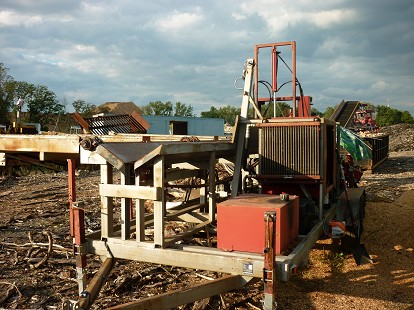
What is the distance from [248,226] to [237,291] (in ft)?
5.71

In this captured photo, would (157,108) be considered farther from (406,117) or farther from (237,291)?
(237,291)

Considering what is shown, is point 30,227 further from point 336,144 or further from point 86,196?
point 336,144

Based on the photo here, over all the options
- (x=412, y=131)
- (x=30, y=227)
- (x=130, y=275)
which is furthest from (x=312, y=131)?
(x=412, y=131)

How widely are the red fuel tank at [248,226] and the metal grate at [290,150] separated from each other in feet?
4.34

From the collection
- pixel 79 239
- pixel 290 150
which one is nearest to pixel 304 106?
pixel 290 150

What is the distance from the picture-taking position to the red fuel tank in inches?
155

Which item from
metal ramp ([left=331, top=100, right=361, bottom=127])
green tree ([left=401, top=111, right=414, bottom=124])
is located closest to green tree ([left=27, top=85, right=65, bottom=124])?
metal ramp ([left=331, top=100, right=361, bottom=127])

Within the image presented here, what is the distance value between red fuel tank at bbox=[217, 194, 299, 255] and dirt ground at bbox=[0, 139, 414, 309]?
4.04 ft

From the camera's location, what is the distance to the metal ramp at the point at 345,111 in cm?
2145

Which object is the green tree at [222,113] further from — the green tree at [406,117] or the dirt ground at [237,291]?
the dirt ground at [237,291]

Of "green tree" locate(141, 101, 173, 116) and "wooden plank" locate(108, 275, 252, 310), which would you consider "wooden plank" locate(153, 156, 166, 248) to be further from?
"green tree" locate(141, 101, 173, 116)

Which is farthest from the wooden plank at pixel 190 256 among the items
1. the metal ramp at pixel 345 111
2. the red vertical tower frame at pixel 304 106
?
the metal ramp at pixel 345 111

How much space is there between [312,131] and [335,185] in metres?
1.75

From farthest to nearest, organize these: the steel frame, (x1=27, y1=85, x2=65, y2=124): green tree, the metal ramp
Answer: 1. (x1=27, y1=85, x2=65, y2=124): green tree
2. the metal ramp
3. the steel frame
